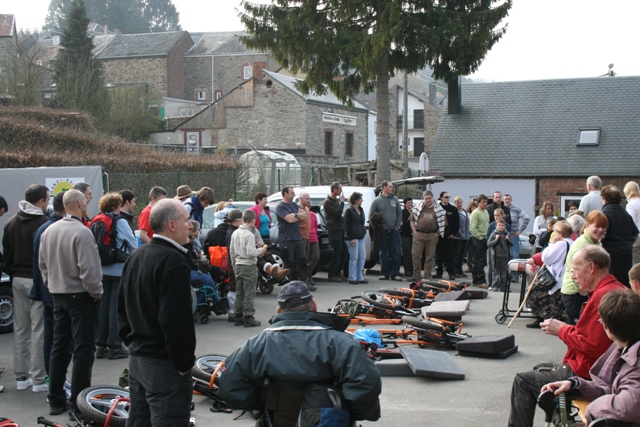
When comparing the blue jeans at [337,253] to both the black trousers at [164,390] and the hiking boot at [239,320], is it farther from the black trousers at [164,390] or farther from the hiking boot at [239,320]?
the black trousers at [164,390]

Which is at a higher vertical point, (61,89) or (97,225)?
(61,89)

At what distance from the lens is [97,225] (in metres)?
8.77

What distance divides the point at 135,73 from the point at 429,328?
6843cm

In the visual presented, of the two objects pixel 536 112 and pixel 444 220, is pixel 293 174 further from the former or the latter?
pixel 444 220

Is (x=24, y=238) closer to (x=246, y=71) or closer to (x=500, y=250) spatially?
(x=500, y=250)

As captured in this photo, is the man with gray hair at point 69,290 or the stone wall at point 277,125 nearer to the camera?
the man with gray hair at point 69,290

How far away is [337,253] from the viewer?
16.3 m

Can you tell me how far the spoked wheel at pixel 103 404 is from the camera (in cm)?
605

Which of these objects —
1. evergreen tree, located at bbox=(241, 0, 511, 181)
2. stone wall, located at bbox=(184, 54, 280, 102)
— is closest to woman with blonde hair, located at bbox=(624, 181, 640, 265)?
evergreen tree, located at bbox=(241, 0, 511, 181)

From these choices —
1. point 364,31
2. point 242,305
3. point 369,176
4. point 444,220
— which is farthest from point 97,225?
point 369,176

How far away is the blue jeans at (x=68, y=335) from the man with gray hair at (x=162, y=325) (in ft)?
6.75

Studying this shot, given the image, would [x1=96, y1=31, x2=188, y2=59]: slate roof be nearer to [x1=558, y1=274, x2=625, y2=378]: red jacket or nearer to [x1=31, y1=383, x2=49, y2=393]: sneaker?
[x1=31, y1=383, x2=49, y2=393]: sneaker

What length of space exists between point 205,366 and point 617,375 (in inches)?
162

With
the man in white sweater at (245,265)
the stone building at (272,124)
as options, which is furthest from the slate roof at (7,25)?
the man in white sweater at (245,265)
